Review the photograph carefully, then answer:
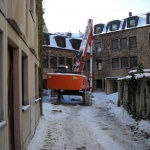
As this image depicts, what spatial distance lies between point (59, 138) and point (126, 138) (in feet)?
6.64

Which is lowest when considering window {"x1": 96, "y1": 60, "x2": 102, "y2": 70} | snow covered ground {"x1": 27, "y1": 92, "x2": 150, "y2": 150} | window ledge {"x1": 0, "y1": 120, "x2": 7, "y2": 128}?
snow covered ground {"x1": 27, "y1": 92, "x2": 150, "y2": 150}

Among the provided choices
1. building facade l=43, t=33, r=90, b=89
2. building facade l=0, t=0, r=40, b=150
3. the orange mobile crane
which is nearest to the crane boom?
the orange mobile crane

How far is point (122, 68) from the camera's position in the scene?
3900 centimetres

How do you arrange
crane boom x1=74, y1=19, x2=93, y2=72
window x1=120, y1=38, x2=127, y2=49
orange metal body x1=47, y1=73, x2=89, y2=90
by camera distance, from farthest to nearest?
window x1=120, y1=38, x2=127, y2=49 < crane boom x1=74, y1=19, x2=93, y2=72 < orange metal body x1=47, y1=73, x2=89, y2=90

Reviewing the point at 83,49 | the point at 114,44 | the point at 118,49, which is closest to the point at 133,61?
the point at 118,49

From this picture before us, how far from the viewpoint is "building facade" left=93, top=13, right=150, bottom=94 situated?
122 ft

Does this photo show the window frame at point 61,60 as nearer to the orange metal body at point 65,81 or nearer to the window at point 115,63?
the window at point 115,63

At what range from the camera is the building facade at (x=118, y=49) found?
122 feet

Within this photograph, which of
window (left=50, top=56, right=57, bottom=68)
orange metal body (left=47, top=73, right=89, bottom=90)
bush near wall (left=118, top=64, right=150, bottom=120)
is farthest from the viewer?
window (left=50, top=56, right=57, bottom=68)

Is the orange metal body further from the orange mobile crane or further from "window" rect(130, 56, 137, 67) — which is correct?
"window" rect(130, 56, 137, 67)

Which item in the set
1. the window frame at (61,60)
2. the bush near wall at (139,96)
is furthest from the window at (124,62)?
the bush near wall at (139,96)

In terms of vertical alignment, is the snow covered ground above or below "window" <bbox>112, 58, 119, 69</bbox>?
below

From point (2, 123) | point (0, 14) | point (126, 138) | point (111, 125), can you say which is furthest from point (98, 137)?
point (0, 14)

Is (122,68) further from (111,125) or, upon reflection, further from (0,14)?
(0,14)
